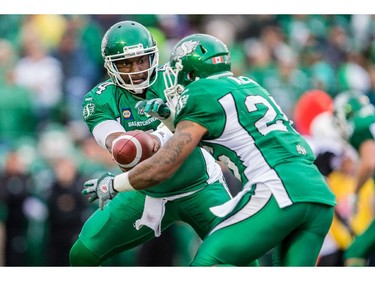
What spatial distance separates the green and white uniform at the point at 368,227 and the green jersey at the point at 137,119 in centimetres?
189

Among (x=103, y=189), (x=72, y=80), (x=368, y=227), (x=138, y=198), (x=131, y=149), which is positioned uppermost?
(x=131, y=149)

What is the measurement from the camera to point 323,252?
29.0 feet

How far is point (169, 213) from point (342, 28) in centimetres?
757

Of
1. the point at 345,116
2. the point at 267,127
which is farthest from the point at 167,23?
the point at 267,127

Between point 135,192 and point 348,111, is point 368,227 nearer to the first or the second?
point 348,111

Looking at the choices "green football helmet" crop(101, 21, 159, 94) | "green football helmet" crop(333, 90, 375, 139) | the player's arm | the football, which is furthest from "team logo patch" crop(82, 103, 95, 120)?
"green football helmet" crop(333, 90, 375, 139)

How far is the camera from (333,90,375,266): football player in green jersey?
727cm

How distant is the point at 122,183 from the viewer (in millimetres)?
5133

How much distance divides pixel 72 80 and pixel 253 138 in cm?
624

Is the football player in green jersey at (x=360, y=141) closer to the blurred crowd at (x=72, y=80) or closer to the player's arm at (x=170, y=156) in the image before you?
the blurred crowd at (x=72, y=80)

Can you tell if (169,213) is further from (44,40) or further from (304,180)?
(44,40)

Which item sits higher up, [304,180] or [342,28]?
[304,180]

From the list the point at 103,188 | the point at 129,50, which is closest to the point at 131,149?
the point at 103,188

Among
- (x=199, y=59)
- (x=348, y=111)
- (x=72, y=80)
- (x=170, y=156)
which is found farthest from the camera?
(x=72, y=80)
